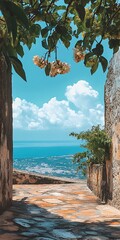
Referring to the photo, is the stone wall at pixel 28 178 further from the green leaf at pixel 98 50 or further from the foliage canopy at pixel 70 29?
the green leaf at pixel 98 50

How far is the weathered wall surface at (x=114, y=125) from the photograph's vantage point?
519 centimetres

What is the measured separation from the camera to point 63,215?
471cm

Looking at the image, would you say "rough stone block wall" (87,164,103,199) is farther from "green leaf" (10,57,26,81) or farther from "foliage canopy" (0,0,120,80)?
"green leaf" (10,57,26,81)

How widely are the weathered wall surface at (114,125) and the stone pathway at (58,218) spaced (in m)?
0.29

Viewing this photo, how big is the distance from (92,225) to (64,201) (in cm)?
216

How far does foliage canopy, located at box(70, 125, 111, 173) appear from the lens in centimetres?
595

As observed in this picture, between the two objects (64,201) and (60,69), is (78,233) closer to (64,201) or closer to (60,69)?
(60,69)

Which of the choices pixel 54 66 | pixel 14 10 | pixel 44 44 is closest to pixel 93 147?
pixel 54 66

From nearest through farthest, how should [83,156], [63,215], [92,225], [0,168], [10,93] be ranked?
[92,225] → [0,168] → [63,215] → [10,93] → [83,156]

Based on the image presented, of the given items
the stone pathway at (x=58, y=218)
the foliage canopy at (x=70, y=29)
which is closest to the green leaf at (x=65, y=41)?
the foliage canopy at (x=70, y=29)

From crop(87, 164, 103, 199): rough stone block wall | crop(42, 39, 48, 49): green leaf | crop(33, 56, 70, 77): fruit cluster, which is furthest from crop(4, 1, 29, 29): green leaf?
crop(87, 164, 103, 199): rough stone block wall

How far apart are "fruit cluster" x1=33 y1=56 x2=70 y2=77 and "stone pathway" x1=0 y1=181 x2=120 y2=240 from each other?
4.91ft

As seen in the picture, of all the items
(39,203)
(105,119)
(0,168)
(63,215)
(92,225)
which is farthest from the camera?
(105,119)

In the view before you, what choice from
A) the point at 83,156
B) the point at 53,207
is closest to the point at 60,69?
the point at 53,207
